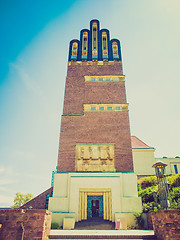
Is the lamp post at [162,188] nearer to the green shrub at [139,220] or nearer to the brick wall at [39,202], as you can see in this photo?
the green shrub at [139,220]

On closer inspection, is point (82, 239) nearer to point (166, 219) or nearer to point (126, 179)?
point (166, 219)

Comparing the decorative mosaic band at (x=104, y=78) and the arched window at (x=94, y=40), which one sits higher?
the arched window at (x=94, y=40)

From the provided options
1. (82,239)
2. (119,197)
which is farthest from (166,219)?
(119,197)

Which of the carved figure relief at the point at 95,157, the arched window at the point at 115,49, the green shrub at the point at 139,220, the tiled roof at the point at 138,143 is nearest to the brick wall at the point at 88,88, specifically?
the arched window at the point at 115,49

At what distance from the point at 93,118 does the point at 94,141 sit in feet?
8.65

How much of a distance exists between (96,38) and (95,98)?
33.9 ft

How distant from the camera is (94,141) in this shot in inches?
697

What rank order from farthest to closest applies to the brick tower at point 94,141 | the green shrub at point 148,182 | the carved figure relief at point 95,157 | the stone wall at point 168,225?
1. the green shrub at point 148,182
2. the carved figure relief at point 95,157
3. the brick tower at point 94,141
4. the stone wall at point 168,225

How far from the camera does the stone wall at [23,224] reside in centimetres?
554

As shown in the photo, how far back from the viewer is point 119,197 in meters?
14.8

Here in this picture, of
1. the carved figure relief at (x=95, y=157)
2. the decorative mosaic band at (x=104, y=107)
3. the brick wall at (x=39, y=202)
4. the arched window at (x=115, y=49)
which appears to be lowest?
the brick wall at (x=39, y=202)

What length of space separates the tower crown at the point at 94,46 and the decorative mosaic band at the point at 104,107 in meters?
7.16

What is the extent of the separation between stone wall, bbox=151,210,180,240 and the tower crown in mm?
20120

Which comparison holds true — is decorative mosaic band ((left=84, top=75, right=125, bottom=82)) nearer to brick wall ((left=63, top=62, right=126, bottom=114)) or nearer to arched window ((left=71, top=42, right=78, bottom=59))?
brick wall ((left=63, top=62, right=126, bottom=114))
